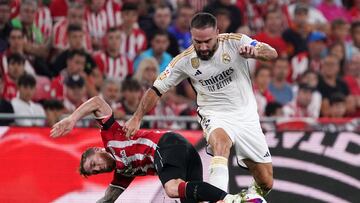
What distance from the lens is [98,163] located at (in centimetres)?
1026

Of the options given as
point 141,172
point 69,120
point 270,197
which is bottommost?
point 270,197

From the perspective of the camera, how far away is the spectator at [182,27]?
1648 cm

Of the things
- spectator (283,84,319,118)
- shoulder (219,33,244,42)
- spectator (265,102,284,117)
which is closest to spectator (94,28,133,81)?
spectator (265,102,284,117)

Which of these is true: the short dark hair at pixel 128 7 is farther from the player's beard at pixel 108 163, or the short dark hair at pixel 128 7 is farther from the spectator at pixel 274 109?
the player's beard at pixel 108 163

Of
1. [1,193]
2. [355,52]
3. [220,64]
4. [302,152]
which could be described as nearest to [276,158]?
[302,152]

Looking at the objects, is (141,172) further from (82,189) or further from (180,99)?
(180,99)

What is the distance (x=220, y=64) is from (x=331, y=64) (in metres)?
6.19

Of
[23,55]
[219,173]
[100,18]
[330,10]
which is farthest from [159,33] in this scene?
[219,173]

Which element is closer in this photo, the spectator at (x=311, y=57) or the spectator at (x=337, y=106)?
the spectator at (x=337, y=106)

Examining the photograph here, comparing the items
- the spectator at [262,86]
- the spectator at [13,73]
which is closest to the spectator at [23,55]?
the spectator at [13,73]

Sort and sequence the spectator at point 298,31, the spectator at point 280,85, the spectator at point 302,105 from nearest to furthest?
1. the spectator at point 302,105
2. the spectator at point 280,85
3. the spectator at point 298,31

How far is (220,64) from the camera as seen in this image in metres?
10.6

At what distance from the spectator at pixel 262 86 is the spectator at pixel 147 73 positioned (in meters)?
1.52

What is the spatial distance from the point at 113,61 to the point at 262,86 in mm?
2190
